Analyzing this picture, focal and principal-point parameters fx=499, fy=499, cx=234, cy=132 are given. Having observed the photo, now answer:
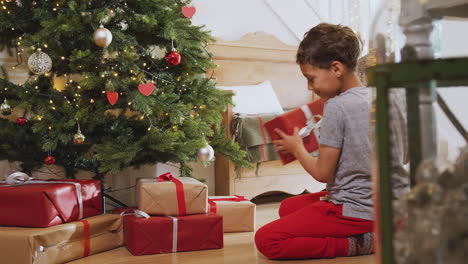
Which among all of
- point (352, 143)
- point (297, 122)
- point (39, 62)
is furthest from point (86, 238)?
point (352, 143)

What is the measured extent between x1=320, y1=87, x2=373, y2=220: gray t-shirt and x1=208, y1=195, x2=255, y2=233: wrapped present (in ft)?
1.69

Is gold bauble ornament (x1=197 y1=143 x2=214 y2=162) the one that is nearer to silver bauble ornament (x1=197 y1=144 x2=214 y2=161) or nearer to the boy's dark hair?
silver bauble ornament (x1=197 y1=144 x2=214 y2=161)

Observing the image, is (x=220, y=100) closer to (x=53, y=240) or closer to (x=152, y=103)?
(x=152, y=103)

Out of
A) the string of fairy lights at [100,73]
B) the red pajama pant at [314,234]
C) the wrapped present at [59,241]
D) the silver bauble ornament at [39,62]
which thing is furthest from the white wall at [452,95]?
the silver bauble ornament at [39,62]

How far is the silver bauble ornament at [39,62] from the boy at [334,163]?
0.89m

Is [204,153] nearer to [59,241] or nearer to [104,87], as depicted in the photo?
[104,87]

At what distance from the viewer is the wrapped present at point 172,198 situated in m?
1.64

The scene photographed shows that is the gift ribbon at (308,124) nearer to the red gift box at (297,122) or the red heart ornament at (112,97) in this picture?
the red gift box at (297,122)

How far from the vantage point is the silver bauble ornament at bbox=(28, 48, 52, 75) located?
1781 mm

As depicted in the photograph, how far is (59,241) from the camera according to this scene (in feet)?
4.85

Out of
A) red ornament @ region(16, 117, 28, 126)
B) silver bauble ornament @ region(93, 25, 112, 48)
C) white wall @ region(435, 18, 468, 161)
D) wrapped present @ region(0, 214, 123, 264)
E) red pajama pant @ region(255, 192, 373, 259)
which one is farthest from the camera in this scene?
red ornament @ region(16, 117, 28, 126)

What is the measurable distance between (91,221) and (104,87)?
54cm

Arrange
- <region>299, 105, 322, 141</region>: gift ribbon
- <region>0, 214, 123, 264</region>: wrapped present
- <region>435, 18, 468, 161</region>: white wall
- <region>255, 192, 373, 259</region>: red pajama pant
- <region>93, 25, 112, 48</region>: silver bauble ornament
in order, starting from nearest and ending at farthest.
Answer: <region>435, 18, 468, 161</region>: white wall, <region>0, 214, 123, 264</region>: wrapped present, <region>255, 192, 373, 259</region>: red pajama pant, <region>299, 105, 322, 141</region>: gift ribbon, <region>93, 25, 112, 48</region>: silver bauble ornament

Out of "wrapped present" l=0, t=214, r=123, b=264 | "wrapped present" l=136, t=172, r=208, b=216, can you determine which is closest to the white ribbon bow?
"wrapped present" l=0, t=214, r=123, b=264
